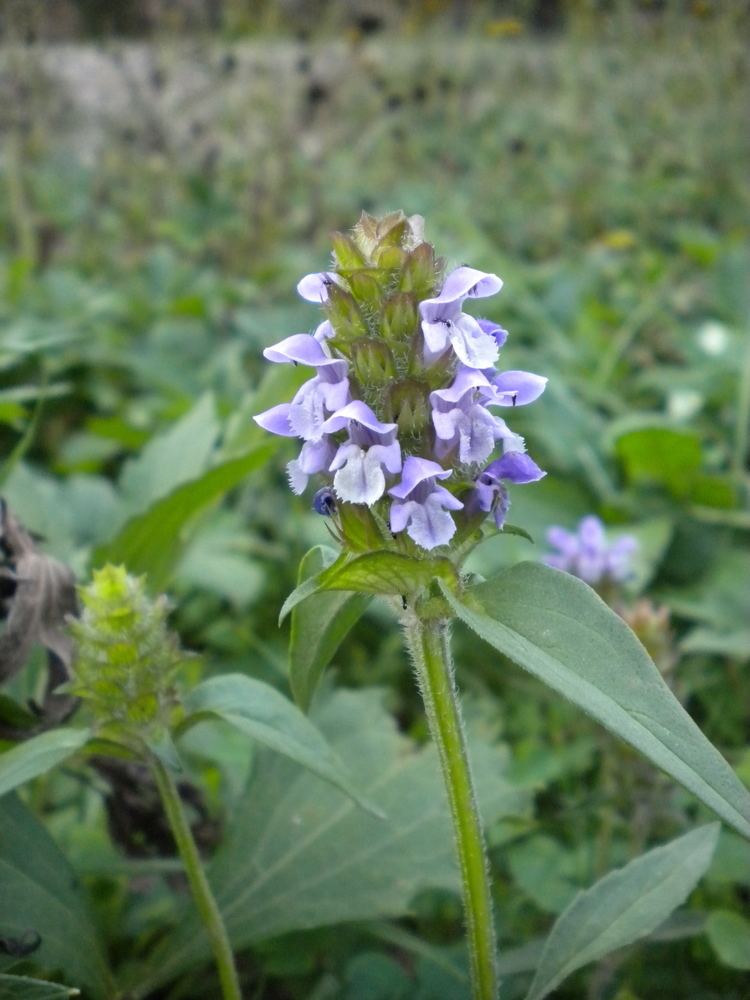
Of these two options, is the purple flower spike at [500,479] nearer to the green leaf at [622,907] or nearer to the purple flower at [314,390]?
the purple flower at [314,390]

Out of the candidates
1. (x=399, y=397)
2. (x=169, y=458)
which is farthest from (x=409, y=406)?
(x=169, y=458)

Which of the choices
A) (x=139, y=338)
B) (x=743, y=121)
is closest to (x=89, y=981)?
(x=139, y=338)

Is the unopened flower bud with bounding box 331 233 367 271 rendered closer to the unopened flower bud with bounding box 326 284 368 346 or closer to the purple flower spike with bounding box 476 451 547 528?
the unopened flower bud with bounding box 326 284 368 346

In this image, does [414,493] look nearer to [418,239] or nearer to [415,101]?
[418,239]

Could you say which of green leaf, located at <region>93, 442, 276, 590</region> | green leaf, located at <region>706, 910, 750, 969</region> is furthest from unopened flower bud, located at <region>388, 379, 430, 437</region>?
green leaf, located at <region>706, 910, 750, 969</region>

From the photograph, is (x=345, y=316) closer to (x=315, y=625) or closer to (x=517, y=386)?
(x=517, y=386)

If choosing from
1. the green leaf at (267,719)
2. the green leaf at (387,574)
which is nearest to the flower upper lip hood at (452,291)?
the green leaf at (387,574)

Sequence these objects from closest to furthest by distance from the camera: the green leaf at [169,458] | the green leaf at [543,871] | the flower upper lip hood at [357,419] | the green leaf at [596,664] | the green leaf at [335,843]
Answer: the green leaf at [596,664] → the flower upper lip hood at [357,419] → the green leaf at [335,843] → the green leaf at [543,871] → the green leaf at [169,458]

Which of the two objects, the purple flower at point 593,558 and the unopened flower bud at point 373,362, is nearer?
the unopened flower bud at point 373,362
